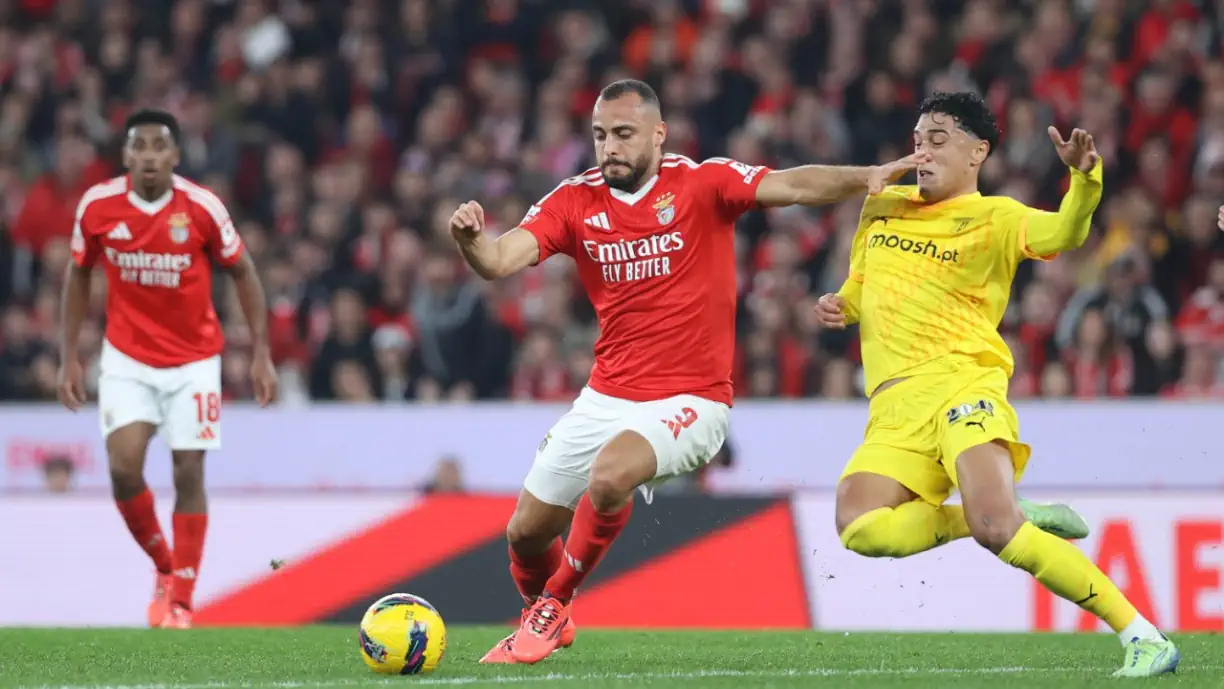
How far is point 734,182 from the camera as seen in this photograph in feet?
23.9

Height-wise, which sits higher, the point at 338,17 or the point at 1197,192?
the point at 338,17

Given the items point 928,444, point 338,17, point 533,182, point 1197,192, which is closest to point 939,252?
point 928,444

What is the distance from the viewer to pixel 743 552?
1060 cm

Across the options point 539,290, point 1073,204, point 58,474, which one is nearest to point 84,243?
point 58,474

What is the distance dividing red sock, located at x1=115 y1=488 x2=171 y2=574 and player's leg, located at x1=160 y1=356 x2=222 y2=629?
0.38 ft

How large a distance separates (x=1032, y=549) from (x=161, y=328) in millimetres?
4708

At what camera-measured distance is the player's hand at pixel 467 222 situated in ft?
21.7

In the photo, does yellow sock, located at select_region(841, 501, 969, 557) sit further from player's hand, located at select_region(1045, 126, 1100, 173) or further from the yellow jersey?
player's hand, located at select_region(1045, 126, 1100, 173)

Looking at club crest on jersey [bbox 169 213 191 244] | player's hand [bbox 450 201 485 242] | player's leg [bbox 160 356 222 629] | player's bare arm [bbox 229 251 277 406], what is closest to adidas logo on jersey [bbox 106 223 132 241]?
club crest on jersey [bbox 169 213 191 244]

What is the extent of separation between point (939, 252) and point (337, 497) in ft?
17.2

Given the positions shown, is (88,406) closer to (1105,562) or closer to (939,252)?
(1105,562)

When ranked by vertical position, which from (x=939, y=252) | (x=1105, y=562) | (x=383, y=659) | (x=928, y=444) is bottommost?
(x=1105, y=562)

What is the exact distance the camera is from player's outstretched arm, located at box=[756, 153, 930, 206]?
672 cm

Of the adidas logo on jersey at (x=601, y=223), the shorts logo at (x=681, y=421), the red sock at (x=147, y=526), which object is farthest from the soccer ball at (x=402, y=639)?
the red sock at (x=147, y=526)
